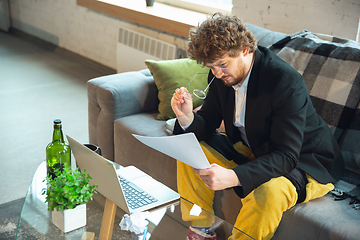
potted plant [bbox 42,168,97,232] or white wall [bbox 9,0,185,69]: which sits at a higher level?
potted plant [bbox 42,168,97,232]

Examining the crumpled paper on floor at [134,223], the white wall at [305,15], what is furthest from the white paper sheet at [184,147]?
the white wall at [305,15]

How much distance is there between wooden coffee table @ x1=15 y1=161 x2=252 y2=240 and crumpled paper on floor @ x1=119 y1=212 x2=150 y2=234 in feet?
0.04

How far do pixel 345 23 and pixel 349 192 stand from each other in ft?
3.78

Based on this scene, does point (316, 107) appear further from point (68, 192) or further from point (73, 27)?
point (73, 27)

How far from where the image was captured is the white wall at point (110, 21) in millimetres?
2275

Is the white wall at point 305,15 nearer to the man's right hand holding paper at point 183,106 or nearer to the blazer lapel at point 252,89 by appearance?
the blazer lapel at point 252,89

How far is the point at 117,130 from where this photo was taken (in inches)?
83.0

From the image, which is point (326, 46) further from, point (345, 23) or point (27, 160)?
point (27, 160)

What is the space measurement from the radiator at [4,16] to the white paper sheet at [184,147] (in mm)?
4864

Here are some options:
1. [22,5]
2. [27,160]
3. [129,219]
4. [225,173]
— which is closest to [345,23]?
[225,173]

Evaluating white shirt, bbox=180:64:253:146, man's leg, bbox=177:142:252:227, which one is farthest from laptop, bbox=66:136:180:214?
white shirt, bbox=180:64:253:146

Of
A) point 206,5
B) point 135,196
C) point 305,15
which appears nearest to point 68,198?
point 135,196

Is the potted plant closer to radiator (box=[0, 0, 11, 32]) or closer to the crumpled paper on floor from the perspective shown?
Answer: the crumpled paper on floor

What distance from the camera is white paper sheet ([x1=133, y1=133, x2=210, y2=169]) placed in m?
1.13
